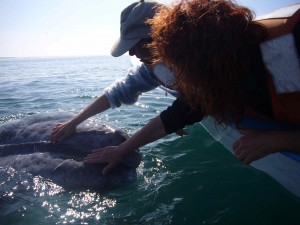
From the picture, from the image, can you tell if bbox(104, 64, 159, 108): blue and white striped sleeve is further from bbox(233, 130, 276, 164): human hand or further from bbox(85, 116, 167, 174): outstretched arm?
bbox(233, 130, 276, 164): human hand

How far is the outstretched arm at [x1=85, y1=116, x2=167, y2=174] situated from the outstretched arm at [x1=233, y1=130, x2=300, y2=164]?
914 millimetres

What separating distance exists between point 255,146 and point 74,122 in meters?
2.52

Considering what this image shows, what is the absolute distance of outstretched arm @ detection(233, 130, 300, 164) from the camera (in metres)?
2.22

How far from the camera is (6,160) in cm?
412

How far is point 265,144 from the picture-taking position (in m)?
2.29

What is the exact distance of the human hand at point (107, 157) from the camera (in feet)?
11.7

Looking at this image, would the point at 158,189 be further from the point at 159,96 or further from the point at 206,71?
the point at 159,96

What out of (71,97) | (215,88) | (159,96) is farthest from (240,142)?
(71,97)

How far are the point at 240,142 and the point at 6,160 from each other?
3114 millimetres

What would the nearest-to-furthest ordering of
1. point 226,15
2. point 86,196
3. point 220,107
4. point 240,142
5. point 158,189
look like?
point 226,15 → point 220,107 → point 240,142 → point 86,196 → point 158,189

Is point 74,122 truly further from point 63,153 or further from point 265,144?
point 265,144

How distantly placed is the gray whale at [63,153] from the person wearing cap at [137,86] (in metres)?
0.13

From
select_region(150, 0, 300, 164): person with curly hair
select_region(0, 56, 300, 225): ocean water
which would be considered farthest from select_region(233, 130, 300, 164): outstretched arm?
select_region(0, 56, 300, 225): ocean water

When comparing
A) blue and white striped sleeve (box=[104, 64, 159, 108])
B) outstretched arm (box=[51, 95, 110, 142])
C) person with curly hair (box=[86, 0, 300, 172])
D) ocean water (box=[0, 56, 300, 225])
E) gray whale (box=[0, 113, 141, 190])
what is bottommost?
ocean water (box=[0, 56, 300, 225])
